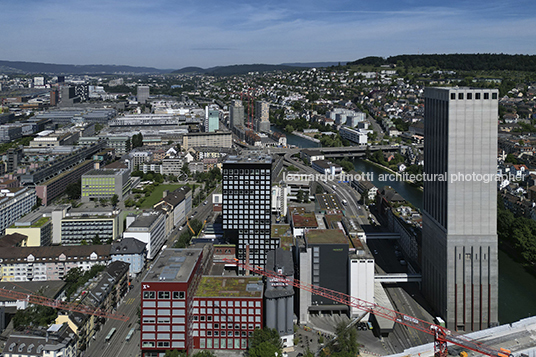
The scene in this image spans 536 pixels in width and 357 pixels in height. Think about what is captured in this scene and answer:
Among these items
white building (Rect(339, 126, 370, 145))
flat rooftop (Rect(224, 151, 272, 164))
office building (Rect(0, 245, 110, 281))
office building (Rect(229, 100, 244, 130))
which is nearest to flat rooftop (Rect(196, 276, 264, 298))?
flat rooftop (Rect(224, 151, 272, 164))

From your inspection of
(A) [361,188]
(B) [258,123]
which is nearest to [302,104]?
(B) [258,123]

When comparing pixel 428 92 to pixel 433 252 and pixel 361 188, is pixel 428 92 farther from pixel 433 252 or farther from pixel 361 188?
pixel 361 188

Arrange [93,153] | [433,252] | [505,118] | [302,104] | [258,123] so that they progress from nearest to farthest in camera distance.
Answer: [433,252], [93,153], [505,118], [258,123], [302,104]

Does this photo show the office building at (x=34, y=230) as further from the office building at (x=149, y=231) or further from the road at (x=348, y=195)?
the road at (x=348, y=195)

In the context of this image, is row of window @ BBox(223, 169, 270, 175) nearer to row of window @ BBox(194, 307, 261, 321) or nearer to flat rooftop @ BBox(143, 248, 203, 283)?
flat rooftop @ BBox(143, 248, 203, 283)

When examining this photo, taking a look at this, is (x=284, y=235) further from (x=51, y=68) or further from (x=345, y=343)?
(x=51, y=68)
